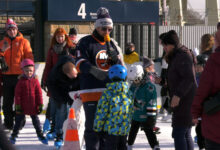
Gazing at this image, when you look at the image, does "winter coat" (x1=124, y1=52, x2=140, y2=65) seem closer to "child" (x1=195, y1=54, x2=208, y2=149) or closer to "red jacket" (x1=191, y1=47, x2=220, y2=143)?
"child" (x1=195, y1=54, x2=208, y2=149)

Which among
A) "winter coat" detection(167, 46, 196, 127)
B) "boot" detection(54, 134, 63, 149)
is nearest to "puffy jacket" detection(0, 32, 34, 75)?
"boot" detection(54, 134, 63, 149)

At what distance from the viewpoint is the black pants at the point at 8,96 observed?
27.6 feet

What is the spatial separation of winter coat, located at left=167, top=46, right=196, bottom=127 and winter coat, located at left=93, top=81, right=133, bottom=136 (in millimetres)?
696

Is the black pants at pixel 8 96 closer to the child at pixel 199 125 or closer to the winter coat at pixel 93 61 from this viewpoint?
the child at pixel 199 125

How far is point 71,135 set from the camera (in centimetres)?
580

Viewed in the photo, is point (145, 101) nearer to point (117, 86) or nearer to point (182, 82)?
point (182, 82)

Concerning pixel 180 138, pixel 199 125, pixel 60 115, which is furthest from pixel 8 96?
pixel 180 138

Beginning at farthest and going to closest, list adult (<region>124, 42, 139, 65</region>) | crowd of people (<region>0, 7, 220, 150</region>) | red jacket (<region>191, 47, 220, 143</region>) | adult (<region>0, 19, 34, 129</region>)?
adult (<region>124, 42, 139, 65</region>) → adult (<region>0, 19, 34, 129</region>) → crowd of people (<region>0, 7, 220, 150</region>) → red jacket (<region>191, 47, 220, 143</region>)

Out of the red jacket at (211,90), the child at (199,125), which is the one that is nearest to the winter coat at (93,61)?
the red jacket at (211,90)

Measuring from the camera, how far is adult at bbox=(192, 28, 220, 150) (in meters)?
4.00

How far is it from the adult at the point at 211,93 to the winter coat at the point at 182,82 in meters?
1.33

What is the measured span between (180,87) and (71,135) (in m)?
1.37

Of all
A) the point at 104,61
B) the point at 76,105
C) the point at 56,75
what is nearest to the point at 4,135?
the point at 104,61

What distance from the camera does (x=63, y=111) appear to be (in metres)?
7.30
